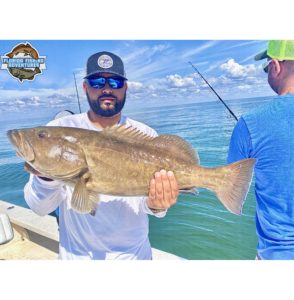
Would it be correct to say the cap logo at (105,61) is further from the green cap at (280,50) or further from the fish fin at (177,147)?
the green cap at (280,50)


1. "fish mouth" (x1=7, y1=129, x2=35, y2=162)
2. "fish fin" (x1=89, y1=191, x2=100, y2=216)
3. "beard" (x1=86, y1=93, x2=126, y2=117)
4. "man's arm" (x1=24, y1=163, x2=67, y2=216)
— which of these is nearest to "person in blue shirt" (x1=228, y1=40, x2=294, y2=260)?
"beard" (x1=86, y1=93, x2=126, y2=117)

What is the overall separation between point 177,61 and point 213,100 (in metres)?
0.55

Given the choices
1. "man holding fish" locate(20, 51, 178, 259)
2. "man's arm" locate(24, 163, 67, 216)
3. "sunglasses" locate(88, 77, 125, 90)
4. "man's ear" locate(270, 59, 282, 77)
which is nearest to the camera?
"man's arm" locate(24, 163, 67, 216)

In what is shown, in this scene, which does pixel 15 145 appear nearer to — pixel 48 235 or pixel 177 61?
pixel 48 235

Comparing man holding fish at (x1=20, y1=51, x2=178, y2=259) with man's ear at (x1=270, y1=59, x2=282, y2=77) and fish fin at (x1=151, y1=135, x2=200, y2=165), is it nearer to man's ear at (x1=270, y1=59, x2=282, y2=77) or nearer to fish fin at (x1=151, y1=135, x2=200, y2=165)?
fish fin at (x1=151, y1=135, x2=200, y2=165)

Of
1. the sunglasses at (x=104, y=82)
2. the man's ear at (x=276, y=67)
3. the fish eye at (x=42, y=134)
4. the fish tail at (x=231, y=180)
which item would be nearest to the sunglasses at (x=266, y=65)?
the man's ear at (x=276, y=67)

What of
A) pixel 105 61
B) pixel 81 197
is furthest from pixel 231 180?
pixel 105 61

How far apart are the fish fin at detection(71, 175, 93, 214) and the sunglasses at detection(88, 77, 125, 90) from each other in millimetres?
883

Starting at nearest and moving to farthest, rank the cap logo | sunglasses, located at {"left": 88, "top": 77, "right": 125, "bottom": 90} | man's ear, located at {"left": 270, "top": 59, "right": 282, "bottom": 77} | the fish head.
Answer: the fish head < sunglasses, located at {"left": 88, "top": 77, "right": 125, "bottom": 90} < the cap logo < man's ear, located at {"left": 270, "top": 59, "right": 282, "bottom": 77}

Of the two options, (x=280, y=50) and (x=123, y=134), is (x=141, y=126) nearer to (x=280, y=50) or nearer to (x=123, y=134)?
(x=123, y=134)

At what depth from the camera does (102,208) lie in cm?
266

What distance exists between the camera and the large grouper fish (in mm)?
2340

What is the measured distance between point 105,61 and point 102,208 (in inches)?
53.6

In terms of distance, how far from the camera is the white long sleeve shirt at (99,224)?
265 centimetres
